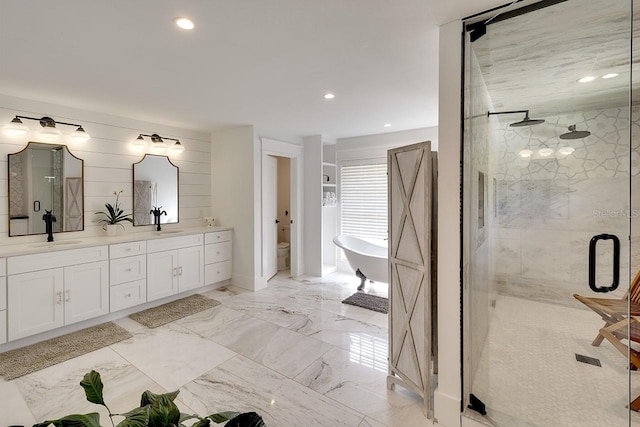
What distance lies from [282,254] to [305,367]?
3.44 metres

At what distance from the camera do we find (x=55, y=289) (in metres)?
2.99

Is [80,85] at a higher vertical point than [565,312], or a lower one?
higher

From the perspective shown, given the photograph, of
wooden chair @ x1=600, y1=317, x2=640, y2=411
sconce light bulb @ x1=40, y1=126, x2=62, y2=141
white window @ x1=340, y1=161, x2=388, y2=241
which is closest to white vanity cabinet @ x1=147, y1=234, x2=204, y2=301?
sconce light bulb @ x1=40, y1=126, x2=62, y2=141

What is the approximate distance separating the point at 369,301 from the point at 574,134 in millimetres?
3044

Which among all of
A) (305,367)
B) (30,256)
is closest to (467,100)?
(305,367)

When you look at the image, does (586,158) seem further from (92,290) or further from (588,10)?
(92,290)

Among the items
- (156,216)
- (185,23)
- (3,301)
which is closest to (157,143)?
(156,216)

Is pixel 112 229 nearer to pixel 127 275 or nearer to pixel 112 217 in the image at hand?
pixel 112 217

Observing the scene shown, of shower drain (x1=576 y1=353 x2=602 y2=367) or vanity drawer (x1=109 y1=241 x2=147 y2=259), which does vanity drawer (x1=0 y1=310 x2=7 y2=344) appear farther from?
shower drain (x1=576 y1=353 x2=602 y2=367)

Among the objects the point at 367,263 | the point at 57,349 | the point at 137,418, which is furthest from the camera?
the point at 367,263

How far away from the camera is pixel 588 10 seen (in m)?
1.59

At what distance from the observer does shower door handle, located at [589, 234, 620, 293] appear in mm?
1556

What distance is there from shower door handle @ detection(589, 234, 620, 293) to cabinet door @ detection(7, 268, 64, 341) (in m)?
4.30

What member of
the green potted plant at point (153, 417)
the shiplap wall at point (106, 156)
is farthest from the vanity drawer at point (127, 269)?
the green potted plant at point (153, 417)
